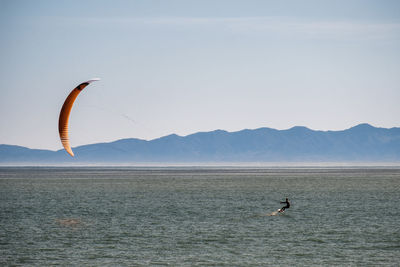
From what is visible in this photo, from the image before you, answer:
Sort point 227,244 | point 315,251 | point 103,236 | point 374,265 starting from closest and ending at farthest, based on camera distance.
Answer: point 374,265
point 315,251
point 227,244
point 103,236

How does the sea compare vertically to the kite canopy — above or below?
below

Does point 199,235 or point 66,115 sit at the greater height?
point 66,115

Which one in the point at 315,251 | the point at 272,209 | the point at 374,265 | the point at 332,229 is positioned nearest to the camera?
the point at 374,265

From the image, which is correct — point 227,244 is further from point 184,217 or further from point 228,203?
point 228,203

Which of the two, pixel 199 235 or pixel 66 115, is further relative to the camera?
pixel 66 115

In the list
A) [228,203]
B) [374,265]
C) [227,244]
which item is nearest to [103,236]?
[227,244]

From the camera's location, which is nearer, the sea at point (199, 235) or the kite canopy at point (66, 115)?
the sea at point (199, 235)

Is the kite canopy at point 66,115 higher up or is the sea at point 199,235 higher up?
the kite canopy at point 66,115

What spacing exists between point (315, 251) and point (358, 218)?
1934cm

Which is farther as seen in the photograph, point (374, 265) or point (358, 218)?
point (358, 218)

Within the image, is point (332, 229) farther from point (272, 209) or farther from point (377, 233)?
point (272, 209)

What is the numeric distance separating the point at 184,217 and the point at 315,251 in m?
20.4

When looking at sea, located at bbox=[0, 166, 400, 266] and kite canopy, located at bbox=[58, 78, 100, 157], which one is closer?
sea, located at bbox=[0, 166, 400, 266]

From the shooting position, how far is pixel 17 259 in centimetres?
3566
